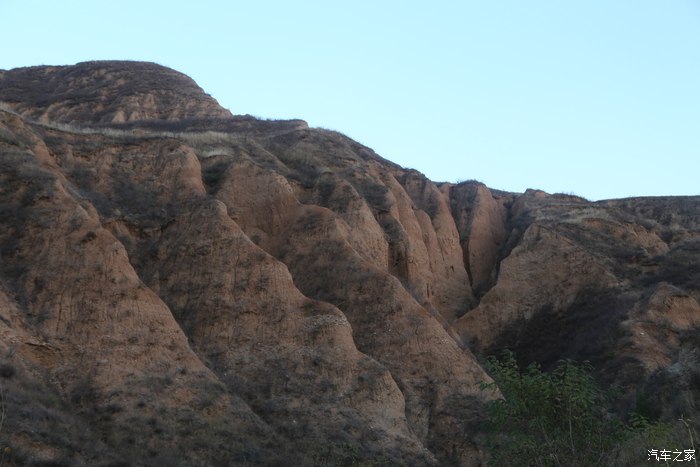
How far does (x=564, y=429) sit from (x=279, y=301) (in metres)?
15.3

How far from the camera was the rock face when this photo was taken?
23.2 metres

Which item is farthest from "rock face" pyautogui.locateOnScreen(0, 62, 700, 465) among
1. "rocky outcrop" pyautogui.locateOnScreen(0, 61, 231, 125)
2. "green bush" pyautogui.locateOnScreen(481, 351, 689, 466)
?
"rocky outcrop" pyautogui.locateOnScreen(0, 61, 231, 125)

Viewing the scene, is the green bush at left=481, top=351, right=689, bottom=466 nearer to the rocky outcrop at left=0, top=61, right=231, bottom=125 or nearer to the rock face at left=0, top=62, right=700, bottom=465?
the rock face at left=0, top=62, right=700, bottom=465

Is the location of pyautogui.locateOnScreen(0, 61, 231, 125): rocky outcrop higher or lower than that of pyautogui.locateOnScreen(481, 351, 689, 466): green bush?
higher

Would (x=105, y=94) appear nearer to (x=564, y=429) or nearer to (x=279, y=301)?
(x=279, y=301)

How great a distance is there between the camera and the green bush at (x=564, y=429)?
574 inches

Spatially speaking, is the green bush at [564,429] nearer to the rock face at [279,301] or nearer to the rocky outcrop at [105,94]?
the rock face at [279,301]

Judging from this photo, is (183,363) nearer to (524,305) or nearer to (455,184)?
(524,305)

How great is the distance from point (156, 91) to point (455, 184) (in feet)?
71.5

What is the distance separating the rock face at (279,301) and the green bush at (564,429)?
30.8 feet

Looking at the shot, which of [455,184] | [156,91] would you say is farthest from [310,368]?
[156,91]

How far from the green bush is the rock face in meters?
9.38

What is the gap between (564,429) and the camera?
1489 centimetres

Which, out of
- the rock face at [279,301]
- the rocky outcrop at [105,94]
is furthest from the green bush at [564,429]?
the rocky outcrop at [105,94]
